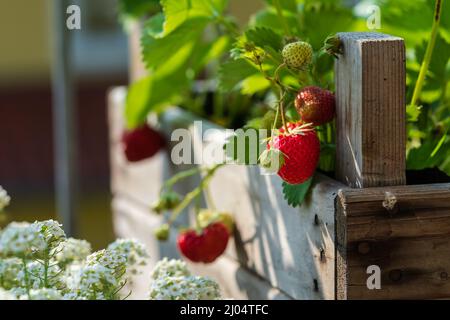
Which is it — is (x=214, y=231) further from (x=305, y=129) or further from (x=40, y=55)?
(x=40, y=55)

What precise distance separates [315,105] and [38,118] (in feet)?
12.8

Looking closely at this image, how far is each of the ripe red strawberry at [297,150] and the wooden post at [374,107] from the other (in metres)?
0.04

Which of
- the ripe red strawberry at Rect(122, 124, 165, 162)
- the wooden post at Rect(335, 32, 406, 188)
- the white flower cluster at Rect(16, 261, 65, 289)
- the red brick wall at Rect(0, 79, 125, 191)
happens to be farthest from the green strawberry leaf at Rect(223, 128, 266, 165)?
the red brick wall at Rect(0, 79, 125, 191)

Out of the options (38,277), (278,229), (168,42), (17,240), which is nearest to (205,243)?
(278,229)

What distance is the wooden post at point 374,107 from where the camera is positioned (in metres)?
0.85

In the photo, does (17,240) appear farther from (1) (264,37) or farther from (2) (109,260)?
(1) (264,37)

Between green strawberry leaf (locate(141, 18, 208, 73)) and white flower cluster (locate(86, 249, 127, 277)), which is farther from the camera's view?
green strawberry leaf (locate(141, 18, 208, 73))

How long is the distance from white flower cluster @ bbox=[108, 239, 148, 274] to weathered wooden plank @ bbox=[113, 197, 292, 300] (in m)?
0.13

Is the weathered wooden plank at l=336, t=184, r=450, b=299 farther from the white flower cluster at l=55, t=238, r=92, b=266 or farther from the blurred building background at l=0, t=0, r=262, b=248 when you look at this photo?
the blurred building background at l=0, t=0, r=262, b=248

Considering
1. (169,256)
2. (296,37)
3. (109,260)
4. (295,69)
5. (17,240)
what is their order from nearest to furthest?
(17,240), (109,260), (295,69), (296,37), (169,256)

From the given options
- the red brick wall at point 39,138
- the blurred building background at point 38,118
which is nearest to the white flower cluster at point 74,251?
the blurred building background at point 38,118

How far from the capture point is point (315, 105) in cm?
89

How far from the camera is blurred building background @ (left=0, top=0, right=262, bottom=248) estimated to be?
4.46m

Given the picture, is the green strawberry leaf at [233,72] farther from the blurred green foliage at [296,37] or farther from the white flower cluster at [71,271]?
the white flower cluster at [71,271]
